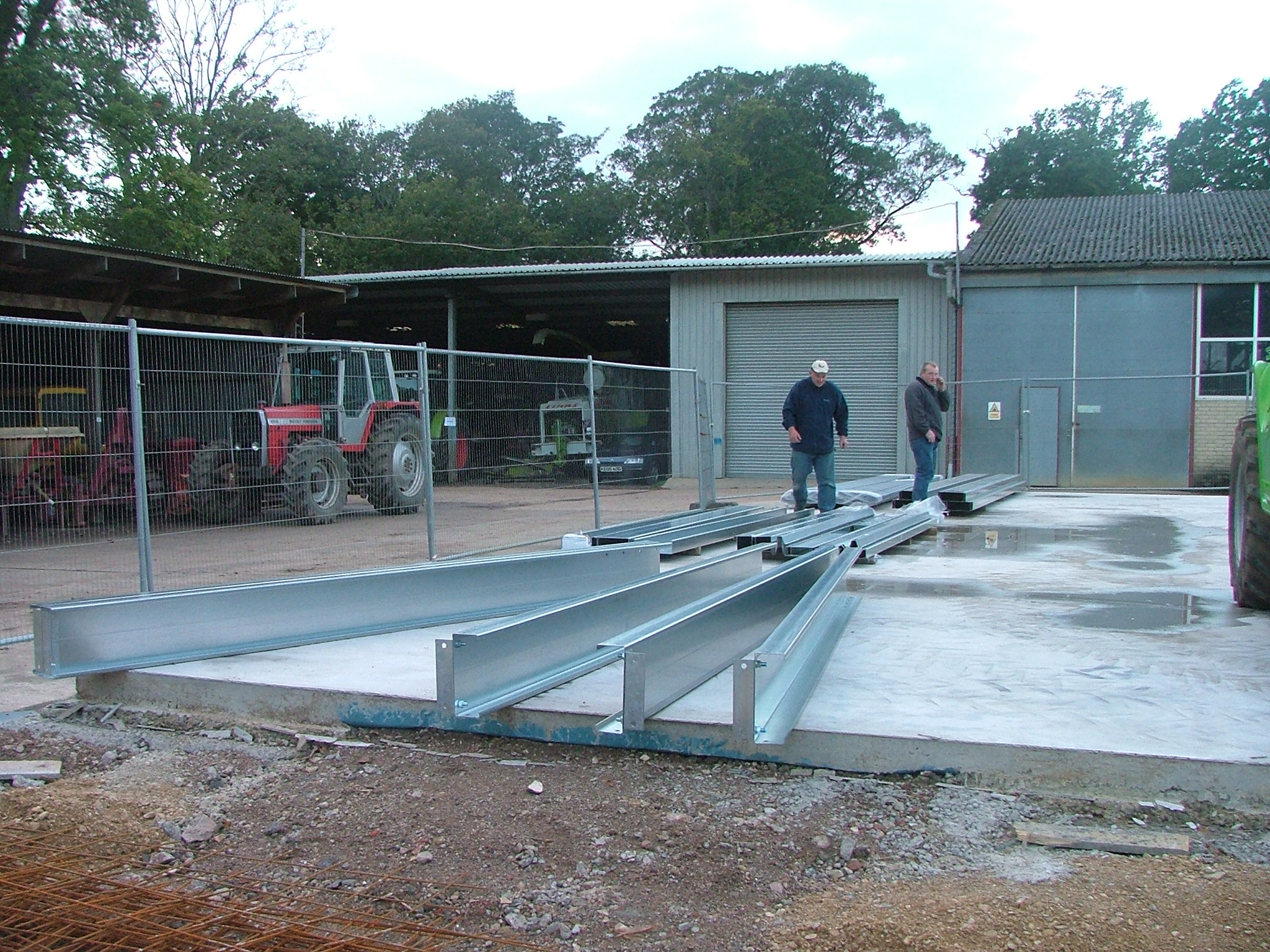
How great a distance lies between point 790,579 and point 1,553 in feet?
15.4

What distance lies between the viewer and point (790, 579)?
6.29 m

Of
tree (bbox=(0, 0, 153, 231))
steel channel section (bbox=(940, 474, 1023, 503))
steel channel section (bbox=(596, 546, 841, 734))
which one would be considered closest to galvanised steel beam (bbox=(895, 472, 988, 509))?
steel channel section (bbox=(940, 474, 1023, 503))

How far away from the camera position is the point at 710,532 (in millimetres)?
9742

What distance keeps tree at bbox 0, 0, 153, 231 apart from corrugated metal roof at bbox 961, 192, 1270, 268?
75.2 ft

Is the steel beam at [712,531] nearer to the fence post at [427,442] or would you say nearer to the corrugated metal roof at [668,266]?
the fence post at [427,442]

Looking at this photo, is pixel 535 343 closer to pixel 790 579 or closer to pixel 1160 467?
pixel 1160 467

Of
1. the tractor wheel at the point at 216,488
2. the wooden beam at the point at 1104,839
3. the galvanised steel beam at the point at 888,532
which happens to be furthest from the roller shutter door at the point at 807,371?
the wooden beam at the point at 1104,839

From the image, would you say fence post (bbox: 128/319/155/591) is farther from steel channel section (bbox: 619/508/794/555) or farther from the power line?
the power line

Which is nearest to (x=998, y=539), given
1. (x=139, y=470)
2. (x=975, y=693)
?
(x=975, y=693)

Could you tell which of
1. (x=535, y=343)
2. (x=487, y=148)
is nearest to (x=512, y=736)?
(x=535, y=343)

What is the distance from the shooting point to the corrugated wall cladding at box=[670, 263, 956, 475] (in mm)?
22688

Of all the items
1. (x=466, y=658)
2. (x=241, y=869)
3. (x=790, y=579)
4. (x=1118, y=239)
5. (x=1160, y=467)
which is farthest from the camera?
(x=1118, y=239)

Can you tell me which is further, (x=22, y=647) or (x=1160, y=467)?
(x=1160, y=467)

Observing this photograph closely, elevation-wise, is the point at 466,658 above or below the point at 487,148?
below
